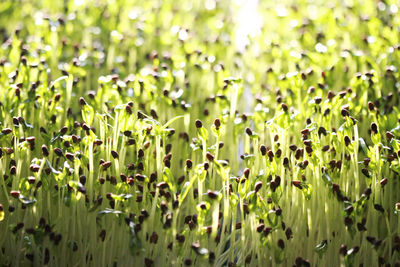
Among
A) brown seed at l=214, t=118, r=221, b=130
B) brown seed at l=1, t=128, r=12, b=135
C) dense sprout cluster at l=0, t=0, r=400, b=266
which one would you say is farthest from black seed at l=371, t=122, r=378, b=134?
brown seed at l=1, t=128, r=12, b=135

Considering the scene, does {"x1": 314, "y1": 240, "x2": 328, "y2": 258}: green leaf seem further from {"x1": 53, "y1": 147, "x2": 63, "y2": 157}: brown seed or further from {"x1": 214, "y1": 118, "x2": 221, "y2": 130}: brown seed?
{"x1": 53, "y1": 147, "x2": 63, "y2": 157}: brown seed

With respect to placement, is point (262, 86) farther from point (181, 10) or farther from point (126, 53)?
point (181, 10)

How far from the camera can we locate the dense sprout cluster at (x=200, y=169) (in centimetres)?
120

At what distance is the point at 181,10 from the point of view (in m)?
2.42

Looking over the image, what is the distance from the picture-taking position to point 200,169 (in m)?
1.21

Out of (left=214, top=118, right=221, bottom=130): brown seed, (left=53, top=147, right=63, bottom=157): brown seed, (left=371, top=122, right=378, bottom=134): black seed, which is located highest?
(left=214, top=118, right=221, bottom=130): brown seed

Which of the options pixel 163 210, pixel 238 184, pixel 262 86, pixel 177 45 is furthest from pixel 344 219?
pixel 177 45

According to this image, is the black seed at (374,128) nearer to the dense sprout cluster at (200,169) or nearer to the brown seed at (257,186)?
the dense sprout cluster at (200,169)

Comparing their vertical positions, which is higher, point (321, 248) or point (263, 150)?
point (263, 150)

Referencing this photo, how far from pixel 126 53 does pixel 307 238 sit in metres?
1.20

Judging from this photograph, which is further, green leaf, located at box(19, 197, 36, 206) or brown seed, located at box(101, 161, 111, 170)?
brown seed, located at box(101, 161, 111, 170)

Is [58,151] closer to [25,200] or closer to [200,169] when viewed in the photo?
[25,200]

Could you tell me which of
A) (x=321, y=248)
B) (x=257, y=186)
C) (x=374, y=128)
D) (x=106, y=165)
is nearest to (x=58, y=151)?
(x=106, y=165)

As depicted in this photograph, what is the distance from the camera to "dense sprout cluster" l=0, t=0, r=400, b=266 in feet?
3.94
